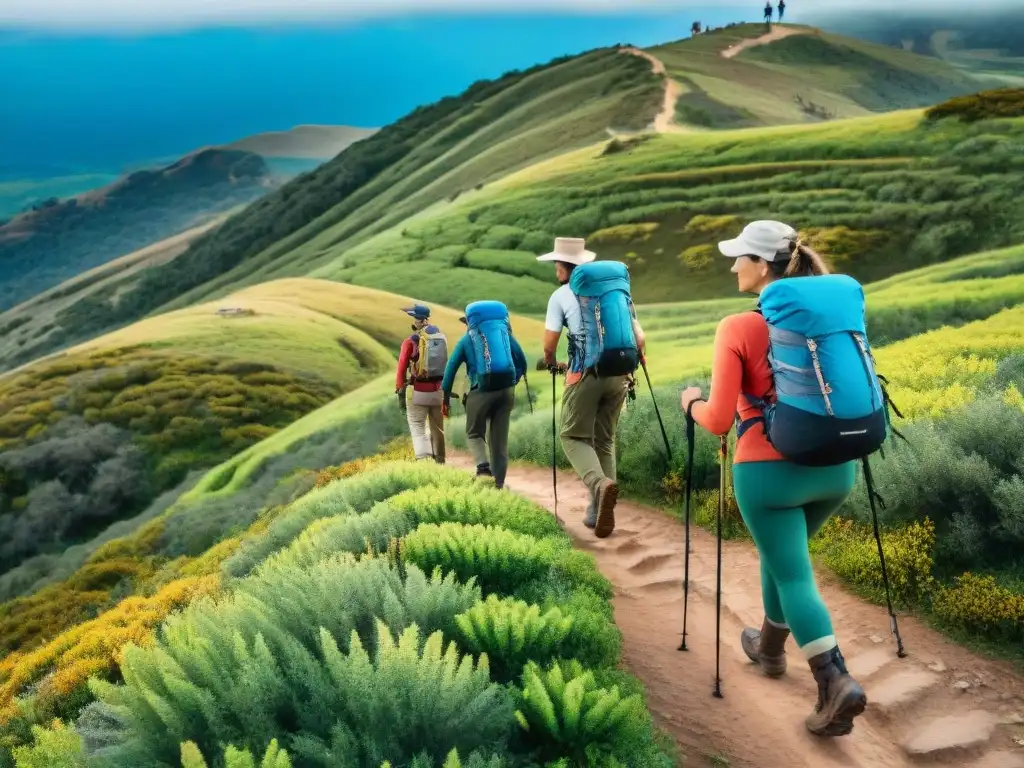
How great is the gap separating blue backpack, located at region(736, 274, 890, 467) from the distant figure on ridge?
311 centimetres

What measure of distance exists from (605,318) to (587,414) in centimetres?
A: 109

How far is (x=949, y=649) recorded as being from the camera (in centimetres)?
600

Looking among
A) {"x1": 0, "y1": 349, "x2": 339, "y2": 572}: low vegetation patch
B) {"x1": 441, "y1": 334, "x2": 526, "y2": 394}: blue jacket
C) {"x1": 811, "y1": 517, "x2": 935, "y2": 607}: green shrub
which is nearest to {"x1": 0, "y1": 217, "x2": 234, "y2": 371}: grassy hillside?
{"x1": 0, "y1": 349, "x2": 339, "y2": 572}: low vegetation patch

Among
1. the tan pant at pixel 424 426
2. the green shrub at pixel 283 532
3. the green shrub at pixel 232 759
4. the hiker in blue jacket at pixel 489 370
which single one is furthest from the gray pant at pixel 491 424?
the green shrub at pixel 232 759

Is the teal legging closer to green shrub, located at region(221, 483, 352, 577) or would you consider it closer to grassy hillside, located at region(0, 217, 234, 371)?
green shrub, located at region(221, 483, 352, 577)

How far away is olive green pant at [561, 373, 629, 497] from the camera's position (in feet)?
26.5

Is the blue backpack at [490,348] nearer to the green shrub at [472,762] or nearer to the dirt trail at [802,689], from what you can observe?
the dirt trail at [802,689]

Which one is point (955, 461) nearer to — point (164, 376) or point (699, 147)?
point (164, 376)

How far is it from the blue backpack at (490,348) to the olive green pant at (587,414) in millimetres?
1604

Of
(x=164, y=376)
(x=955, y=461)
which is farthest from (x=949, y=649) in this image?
(x=164, y=376)

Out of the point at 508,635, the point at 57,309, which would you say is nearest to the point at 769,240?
the point at 508,635

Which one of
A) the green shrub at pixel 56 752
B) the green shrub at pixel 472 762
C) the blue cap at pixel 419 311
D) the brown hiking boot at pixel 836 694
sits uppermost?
the blue cap at pixel 419 311

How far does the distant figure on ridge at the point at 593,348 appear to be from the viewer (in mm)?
7703

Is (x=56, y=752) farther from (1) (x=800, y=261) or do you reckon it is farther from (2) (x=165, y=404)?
(2) (x=165, y=404)
